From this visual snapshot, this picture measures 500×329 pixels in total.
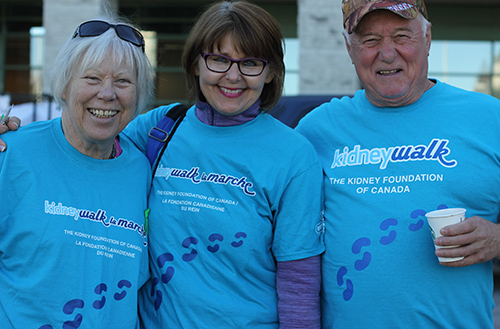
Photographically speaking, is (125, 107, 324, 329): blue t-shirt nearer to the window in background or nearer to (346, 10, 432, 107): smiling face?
(346, 10, 432, 107): smiling face

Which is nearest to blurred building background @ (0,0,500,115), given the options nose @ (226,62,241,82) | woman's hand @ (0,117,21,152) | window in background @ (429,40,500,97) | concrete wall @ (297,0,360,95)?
window in background @ (429,40,500,97)

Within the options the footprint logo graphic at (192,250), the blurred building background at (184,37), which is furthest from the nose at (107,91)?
the blurred building background at (184,37)

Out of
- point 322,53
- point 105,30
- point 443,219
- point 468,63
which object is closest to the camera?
point 443,219

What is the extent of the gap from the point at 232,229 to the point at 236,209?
3.1 inches

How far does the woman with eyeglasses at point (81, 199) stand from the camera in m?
1.93

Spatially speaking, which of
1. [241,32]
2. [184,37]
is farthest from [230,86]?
[184,37]

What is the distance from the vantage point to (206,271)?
2.10 meters

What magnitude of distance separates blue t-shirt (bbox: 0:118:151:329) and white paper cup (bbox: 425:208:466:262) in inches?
43.3

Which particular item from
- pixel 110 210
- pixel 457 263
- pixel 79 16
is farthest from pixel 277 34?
pixel 79 16

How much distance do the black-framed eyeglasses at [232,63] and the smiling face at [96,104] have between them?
0.31 m

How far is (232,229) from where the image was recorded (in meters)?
2.10

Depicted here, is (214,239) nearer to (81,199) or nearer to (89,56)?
(81,199)

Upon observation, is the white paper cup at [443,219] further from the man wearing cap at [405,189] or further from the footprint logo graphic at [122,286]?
the footprint logo graphic at [122,286]

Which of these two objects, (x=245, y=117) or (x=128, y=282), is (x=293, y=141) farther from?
(x=128, y=282)
